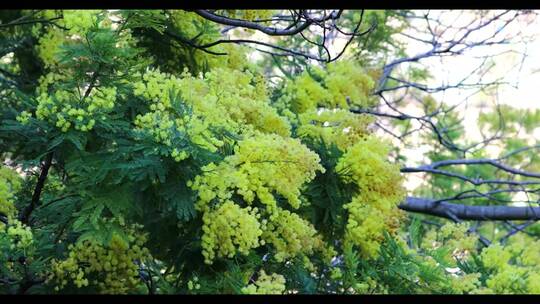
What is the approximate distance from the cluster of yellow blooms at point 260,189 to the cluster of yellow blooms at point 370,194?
2.09ft

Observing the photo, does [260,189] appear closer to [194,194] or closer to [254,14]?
[194,194]

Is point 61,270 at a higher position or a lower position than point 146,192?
lower

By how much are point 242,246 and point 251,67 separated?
2138mm

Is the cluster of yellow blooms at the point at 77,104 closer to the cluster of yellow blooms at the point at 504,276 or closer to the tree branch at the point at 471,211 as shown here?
the cluster of yellow blooms at the point at 504,276

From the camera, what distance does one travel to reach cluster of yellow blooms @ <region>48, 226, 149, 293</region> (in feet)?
11.3

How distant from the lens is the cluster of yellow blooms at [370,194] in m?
4.37

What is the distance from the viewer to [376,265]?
4.08 meters

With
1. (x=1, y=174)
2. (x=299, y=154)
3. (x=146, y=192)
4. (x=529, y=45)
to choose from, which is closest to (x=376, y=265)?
(x=299, y=154)

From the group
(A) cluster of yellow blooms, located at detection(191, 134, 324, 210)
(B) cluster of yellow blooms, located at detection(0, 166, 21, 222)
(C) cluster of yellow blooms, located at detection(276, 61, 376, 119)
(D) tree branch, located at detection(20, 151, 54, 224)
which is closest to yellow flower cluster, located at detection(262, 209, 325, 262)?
(A) cluster of yellow blooms, located at detection(191, 134, 324, 210)

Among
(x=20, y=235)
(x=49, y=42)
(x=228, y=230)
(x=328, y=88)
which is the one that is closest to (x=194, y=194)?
(x=228, y=230)

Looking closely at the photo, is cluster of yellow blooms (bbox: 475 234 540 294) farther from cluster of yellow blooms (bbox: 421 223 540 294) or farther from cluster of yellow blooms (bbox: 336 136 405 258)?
cluster of yellow blooms (bbox: 336 136 405 258)
